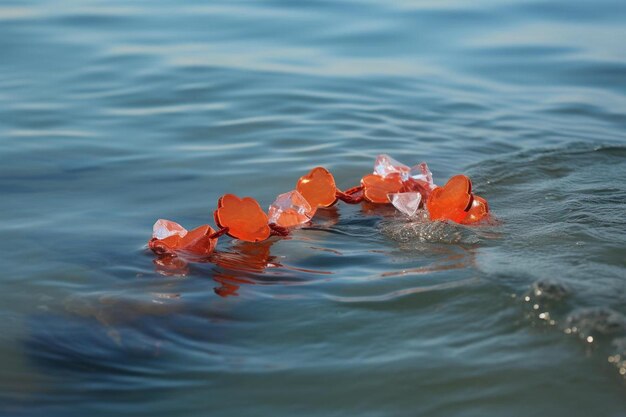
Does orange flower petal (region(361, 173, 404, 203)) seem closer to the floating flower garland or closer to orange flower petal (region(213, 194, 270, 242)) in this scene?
the floating flower garland

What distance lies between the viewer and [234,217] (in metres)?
3.19

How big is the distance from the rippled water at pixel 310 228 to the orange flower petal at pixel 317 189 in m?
0.06

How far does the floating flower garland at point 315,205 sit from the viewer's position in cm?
314

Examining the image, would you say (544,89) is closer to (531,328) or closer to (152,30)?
(152,30)

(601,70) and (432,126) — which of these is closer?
(432,126)

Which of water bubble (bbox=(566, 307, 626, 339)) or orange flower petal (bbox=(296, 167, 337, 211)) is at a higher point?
orange flower petal (bbox=(296, 167, 337, 211))

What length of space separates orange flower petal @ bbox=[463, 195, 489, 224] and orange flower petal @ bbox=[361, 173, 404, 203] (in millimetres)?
395

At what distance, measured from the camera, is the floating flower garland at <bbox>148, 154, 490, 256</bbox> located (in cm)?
314

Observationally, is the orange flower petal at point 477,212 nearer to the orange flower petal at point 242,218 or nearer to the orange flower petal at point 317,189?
the orange flower petal at point 317,189

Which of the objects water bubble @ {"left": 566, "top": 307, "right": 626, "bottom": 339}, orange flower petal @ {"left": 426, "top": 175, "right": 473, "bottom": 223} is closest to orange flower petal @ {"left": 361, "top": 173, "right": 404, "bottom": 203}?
orange flower petal @ {"left": 426, "top": 175, "right": 473, "bottom": 223}

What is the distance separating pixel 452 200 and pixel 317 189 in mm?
566

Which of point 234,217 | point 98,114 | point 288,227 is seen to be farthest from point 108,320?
point 98,114

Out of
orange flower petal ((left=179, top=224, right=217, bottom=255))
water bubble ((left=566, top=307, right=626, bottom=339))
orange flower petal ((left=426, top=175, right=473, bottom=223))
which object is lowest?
water bubble ((left=566, top=307, right=626, bottom=339))

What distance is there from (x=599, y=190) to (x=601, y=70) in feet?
9.27
